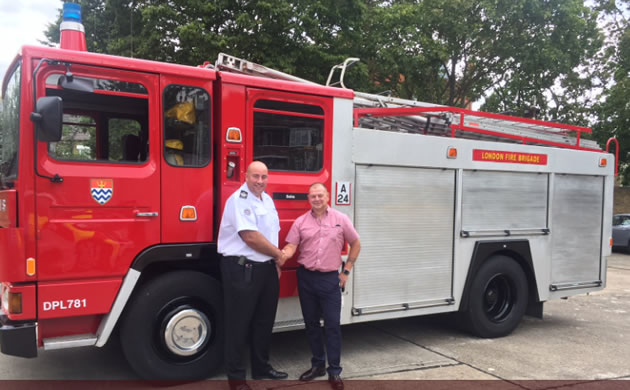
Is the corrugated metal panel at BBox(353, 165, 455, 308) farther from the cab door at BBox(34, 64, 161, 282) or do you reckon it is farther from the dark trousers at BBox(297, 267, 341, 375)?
the cab door at BBox(34, 64, 161, 282)

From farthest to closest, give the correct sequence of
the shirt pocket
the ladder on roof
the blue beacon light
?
1. the ladder on roof
2. the shirt pocket
3. the blue beacon light

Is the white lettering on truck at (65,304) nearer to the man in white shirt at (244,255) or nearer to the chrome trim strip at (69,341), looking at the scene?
the chrome trim strip at (69,341)

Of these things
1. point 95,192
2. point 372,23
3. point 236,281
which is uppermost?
point 372,23

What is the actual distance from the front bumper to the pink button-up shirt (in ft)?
6.85

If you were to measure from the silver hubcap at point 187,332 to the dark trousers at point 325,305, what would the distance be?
875 mm

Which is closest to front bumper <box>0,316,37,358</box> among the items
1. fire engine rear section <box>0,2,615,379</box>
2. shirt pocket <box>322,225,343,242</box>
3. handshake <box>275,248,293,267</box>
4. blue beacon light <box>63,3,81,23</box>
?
fire engine rear section <box>0,2,615,379</box>

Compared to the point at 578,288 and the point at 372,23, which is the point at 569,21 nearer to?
the point at 372,23

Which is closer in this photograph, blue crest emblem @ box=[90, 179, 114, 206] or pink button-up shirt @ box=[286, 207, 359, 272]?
blue crest emblem @ box=[90, 179, 114, 206]

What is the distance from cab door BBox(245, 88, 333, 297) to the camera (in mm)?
4660

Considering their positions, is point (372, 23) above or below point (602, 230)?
above

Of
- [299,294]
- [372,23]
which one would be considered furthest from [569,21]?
[299,294]

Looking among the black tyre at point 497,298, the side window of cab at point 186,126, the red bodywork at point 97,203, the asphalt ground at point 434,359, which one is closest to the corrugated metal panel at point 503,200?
the black tyre at point 497,298

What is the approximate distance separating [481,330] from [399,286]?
1.46 meters

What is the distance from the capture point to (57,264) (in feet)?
12.7
